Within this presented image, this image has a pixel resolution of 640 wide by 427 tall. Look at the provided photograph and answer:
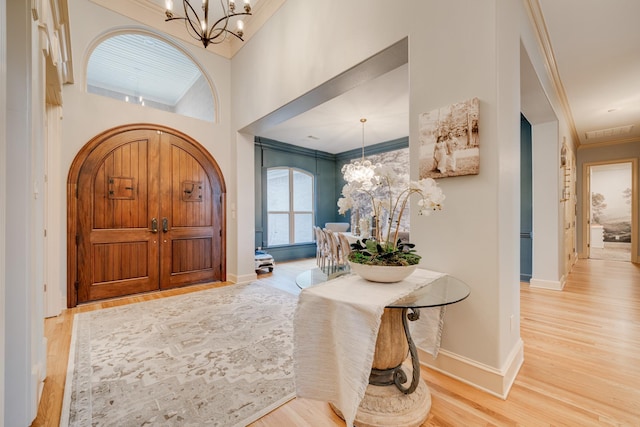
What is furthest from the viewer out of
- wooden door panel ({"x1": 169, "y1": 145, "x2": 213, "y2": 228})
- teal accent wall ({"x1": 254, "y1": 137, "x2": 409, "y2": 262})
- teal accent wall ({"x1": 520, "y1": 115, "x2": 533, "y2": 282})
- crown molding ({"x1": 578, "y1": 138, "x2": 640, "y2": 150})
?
teal accent wall ({"x1": 254, "y1": 137, "x2": 409, "y2": 262})

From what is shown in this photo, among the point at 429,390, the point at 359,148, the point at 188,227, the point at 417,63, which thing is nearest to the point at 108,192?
the point at 188,227

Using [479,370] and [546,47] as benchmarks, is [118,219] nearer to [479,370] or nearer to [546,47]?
[479,370]

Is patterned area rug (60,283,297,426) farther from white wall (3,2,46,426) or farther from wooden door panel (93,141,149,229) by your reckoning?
wooden door panel (93,141,149,229)

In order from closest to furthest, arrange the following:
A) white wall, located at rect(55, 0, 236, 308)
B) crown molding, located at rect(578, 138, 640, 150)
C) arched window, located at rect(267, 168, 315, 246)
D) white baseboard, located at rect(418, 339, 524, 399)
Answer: white baseboard, located at rect(418, 339, 524, 399), white wall, located at rect(55, 0, 236, 308), crown molding, located at rect(578, 138, 640, 150), arched window, located at rect(267, 168, 315, 246)

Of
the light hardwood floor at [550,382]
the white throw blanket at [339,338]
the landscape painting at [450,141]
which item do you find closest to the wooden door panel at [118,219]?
the light hardwood floor at [550,382]

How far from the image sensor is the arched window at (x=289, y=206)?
667 cm

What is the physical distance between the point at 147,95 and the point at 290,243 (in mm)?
4300

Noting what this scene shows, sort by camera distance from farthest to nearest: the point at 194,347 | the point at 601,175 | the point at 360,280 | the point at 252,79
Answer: the point at 601,175 < the point at 252,79 < the point at 194,347 < the point at 360,280

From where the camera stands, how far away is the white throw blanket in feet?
3.84

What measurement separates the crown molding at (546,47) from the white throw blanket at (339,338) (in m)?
2.81

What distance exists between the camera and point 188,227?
13.5 ft

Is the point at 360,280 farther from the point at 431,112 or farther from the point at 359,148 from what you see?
the point at 359,148

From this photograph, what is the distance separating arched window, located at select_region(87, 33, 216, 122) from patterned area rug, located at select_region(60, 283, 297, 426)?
3.20 m

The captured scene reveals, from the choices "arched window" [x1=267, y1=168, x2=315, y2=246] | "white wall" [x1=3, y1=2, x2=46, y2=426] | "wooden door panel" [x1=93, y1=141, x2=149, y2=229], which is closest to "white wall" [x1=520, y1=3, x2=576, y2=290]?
"arched window" [x1=267, y1=168, x2=315, y2=246]
